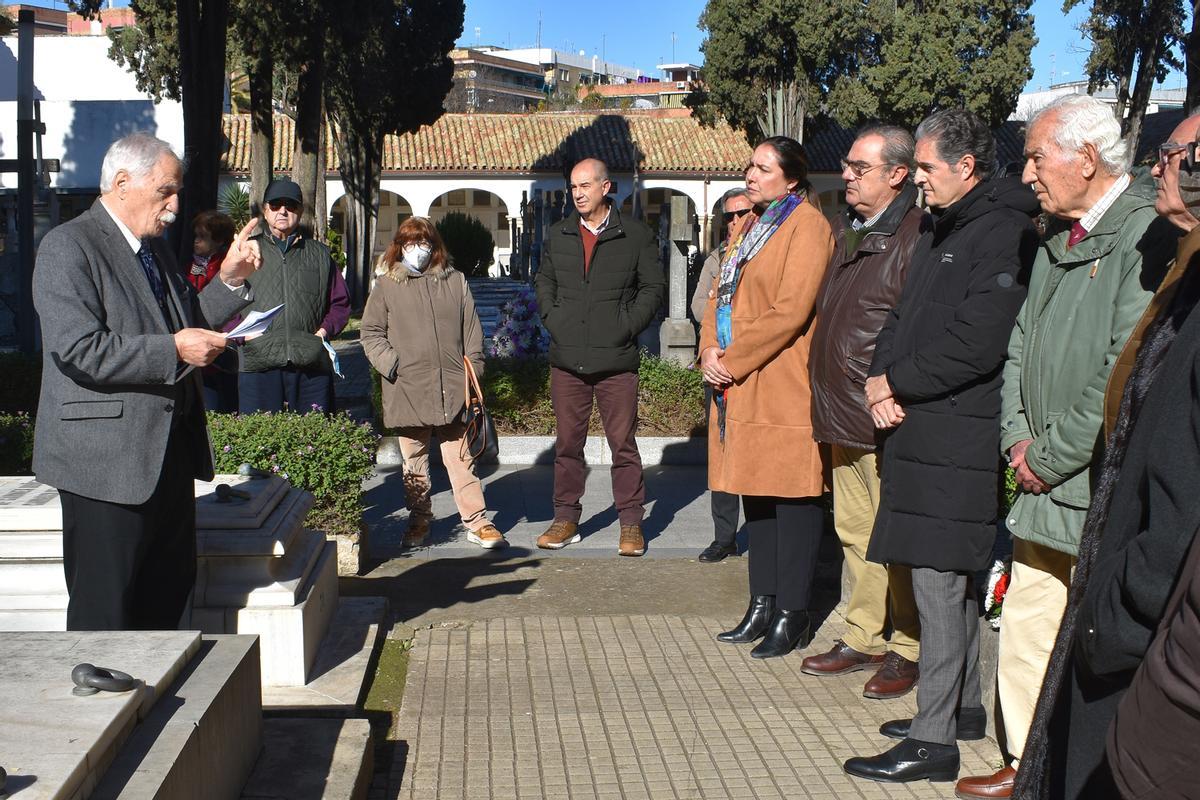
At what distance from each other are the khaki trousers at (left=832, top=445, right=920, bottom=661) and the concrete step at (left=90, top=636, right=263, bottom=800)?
2281 mm

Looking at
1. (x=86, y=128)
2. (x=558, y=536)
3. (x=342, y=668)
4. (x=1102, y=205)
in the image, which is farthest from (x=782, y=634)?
(x=86, y=128)

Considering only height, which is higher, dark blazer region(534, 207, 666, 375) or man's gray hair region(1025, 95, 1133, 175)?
man's gray hair region(1025, 95, 1133, 175)

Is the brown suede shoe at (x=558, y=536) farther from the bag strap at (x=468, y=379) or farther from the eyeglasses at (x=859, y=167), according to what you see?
the eyeglasses at (x=859, y=167)

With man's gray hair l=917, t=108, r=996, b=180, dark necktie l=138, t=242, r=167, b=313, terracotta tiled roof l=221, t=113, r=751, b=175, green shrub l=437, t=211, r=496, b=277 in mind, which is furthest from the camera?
terracotta tiled roof l=221, t=113, r=751, b=175

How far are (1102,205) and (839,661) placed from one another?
2.12 meters

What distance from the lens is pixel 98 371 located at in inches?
135

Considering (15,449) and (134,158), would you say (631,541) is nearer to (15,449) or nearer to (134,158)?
(15,449)

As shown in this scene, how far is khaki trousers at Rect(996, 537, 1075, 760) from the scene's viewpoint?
365cm

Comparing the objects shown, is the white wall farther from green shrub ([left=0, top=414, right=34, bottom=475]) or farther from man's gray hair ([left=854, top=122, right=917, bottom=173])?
man's gray hair ([left=854, top=122, right=917, bottom=173])

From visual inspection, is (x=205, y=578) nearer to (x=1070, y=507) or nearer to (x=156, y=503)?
(x=156, y=503)

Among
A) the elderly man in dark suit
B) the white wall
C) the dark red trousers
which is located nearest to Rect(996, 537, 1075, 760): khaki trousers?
the elderly man in dark suit

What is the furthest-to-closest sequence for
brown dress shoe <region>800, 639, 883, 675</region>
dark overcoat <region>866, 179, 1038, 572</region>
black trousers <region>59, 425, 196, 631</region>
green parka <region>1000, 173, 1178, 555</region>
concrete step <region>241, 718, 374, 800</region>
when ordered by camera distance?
brown dress shoe <region>800, 639, 883, 675</region> → dark overcoat <region>866, 179, 1038, 572</region> → black trousers <region>59, 425, 196, 631</region> → concrete step <region>241, 718, 374, 800</region> → green parka <region>1000, 173, 1178, 555</region>

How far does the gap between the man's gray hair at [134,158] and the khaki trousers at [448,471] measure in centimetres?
332

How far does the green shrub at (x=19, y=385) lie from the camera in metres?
9.09
